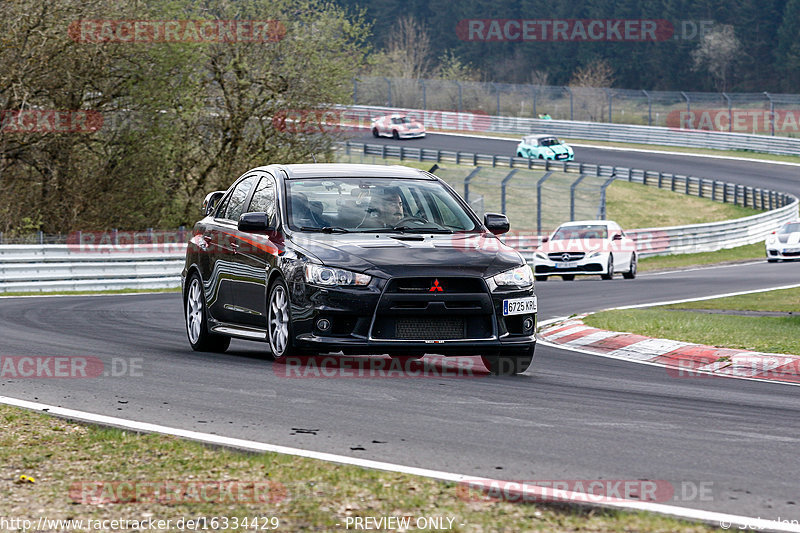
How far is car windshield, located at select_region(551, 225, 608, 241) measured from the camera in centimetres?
3008

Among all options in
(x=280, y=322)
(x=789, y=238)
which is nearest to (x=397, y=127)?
(x=789, y=238)

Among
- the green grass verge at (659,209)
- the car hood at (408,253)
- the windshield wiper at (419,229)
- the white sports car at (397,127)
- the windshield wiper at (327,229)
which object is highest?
the windshield wiper at (327,229)

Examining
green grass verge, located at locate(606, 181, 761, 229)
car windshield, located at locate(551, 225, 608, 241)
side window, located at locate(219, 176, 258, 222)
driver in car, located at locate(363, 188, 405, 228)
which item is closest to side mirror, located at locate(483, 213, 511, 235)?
driver in car, located at locate(363, 188, 405, 228)

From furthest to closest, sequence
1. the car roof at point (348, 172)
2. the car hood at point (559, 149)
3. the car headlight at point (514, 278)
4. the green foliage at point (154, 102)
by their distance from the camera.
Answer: the car hood at point (559, 149)
the green foliage at point (154, 102)
the car roof at point (348, 172)
the car headlight at point (514, 278)

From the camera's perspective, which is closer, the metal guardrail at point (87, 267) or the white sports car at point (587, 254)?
the metal guardrail at point (87, 267)

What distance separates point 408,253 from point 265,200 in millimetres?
2052

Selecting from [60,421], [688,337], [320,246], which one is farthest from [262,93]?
[60,421]

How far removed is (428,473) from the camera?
6199 millimetres

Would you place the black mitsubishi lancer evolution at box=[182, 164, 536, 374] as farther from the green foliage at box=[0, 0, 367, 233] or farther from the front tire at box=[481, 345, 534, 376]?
the green foliage at box=[0, 0, 367, 233]

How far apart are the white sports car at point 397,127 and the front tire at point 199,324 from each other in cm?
5790

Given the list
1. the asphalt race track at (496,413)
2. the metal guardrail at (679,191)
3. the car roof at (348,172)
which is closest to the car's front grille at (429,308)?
the asphalt race track at (496,413)

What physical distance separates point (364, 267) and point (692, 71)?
97.7 meters

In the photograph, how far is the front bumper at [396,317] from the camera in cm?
976

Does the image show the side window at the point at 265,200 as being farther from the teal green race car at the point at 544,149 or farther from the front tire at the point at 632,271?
the teal green race car at the point at 544,149
